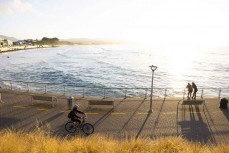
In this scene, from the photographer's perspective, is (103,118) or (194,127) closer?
(194,127)

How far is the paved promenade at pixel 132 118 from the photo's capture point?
12.6 m

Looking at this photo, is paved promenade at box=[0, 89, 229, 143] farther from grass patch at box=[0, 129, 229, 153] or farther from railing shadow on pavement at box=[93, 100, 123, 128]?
grass patch at box=[0, 129, 229, 153]

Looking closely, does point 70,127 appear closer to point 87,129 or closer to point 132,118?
point 87,129

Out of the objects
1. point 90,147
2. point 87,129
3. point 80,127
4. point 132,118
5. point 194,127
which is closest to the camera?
point 90,147

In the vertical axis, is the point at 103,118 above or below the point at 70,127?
below

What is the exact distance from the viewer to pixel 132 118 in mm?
14703

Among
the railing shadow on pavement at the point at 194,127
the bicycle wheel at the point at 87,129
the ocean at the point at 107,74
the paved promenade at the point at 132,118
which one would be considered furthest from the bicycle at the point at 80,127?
the ocean at the point at 107,74

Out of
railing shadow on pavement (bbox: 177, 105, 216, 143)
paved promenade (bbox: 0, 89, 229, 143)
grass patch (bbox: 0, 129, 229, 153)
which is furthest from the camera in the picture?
paved promenade (bbox: 0, 89, 229, 143)

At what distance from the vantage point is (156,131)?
41.8 ft

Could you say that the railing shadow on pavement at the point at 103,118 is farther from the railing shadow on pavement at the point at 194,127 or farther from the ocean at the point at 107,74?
the ocean at the point at 107,74

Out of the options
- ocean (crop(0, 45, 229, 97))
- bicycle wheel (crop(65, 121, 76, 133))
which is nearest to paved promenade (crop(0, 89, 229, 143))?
bicycle wheel (crop(65, 121, 76, 133))

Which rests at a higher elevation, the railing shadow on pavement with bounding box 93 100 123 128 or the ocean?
the railing shadow on pavement with bounding box 93 100 123 128

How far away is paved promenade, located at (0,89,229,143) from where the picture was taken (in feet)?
41.5

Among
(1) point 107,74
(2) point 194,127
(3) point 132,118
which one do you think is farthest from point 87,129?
(1) point 107,74
